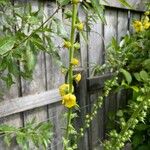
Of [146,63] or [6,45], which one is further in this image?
[146,63]

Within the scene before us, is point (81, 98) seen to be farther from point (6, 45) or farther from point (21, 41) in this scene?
point (6, 45)

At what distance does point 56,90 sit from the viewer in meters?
2.18

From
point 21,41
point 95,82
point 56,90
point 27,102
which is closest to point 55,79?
point 56,90

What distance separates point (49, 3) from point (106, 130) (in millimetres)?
1183

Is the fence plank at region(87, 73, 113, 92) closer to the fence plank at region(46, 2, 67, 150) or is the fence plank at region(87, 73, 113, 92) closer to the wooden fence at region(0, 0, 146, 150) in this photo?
the wooden fence at region(0, 0, 146, 150)

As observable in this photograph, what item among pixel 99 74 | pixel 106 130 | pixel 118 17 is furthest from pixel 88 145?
pixel 118 17

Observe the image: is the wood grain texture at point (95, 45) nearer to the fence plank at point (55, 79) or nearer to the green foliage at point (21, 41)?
the fence plank at point (55, 79)

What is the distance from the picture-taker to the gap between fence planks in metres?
1.88

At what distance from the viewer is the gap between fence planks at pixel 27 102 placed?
1876 millimetres

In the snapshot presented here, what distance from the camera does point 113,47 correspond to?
2.33m

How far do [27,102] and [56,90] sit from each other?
0.25 m

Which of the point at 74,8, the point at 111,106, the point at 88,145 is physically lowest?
the point at 88,145

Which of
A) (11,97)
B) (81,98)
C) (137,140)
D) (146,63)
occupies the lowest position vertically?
(137,140)

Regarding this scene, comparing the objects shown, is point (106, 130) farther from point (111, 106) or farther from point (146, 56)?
point (146, 56)
